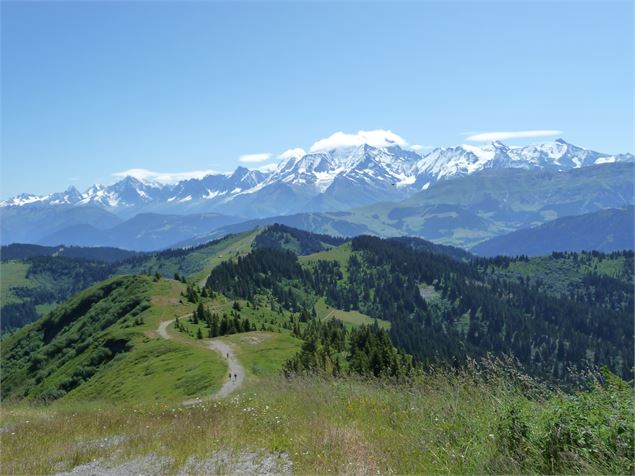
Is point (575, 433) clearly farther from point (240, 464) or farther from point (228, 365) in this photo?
point (228, 365)

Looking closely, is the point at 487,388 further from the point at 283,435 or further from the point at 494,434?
the point at 283,435

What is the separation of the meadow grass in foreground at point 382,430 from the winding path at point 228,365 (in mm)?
14128

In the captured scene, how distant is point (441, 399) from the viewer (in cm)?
1261

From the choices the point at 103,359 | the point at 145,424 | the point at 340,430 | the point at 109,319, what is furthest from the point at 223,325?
the point at 340,430

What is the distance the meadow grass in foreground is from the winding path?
14.1m

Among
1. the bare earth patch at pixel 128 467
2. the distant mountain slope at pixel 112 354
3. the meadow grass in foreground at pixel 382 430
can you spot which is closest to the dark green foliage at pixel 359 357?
the distant mountain slope at pixel 112 354

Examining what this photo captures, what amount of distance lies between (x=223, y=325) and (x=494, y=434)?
87225mm

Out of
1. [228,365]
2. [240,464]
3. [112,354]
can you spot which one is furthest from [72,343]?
[240,464]

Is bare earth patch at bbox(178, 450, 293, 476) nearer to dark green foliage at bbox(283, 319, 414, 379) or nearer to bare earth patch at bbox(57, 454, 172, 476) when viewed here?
bare earth patch at bbox(57, 454, 172, 476)

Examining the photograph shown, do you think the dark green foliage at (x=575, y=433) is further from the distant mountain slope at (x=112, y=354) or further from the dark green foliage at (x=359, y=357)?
the distant mountain slope at (x=112, y=354)

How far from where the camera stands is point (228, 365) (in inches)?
2334

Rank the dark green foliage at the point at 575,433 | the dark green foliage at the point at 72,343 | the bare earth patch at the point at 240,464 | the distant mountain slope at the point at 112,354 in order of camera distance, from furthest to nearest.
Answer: the dark green foliage at the point at 72,343 → the distant mountain slope at the point at 112,354 → the bare earth patch at the point at 240,464 → the dark green foliage at the point at 575,433

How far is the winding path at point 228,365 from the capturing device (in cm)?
4420

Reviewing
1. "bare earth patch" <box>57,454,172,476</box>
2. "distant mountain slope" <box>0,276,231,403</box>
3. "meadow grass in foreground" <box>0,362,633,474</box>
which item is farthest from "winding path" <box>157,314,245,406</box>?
"bare earth patch" <box>57,454,172,476</box>
